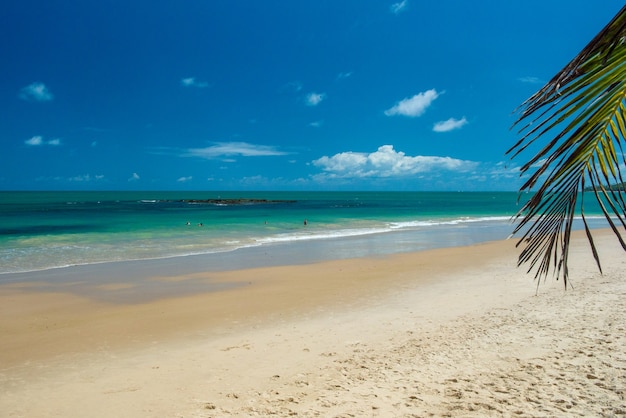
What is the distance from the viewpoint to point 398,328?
795cm

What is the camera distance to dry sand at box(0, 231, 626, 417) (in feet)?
16.9

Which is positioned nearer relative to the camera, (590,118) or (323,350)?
(590,118)

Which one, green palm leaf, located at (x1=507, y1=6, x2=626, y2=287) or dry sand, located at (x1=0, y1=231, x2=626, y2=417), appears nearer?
green palm leaf, located at (x1=507, y1=6, x2=626, y2=287)

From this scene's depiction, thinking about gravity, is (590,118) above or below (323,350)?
Answer: above

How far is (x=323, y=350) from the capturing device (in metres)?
6.95

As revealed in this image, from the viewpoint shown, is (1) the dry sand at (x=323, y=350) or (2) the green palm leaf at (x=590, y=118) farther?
(1) the dry sand at (x=323, y=350)

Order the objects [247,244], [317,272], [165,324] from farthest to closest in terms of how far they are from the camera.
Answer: [247,244] → [317,272] → [165,324]

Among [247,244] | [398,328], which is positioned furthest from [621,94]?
[247,244]

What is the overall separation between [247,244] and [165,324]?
48.2ft

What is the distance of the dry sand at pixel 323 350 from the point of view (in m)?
5.14

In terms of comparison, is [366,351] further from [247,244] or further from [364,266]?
[247,244]

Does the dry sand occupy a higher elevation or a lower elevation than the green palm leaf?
lower

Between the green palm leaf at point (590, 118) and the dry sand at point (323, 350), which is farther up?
the green palm leaf at point (590, 118)

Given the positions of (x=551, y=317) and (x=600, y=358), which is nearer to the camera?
(x=600, y=358)
